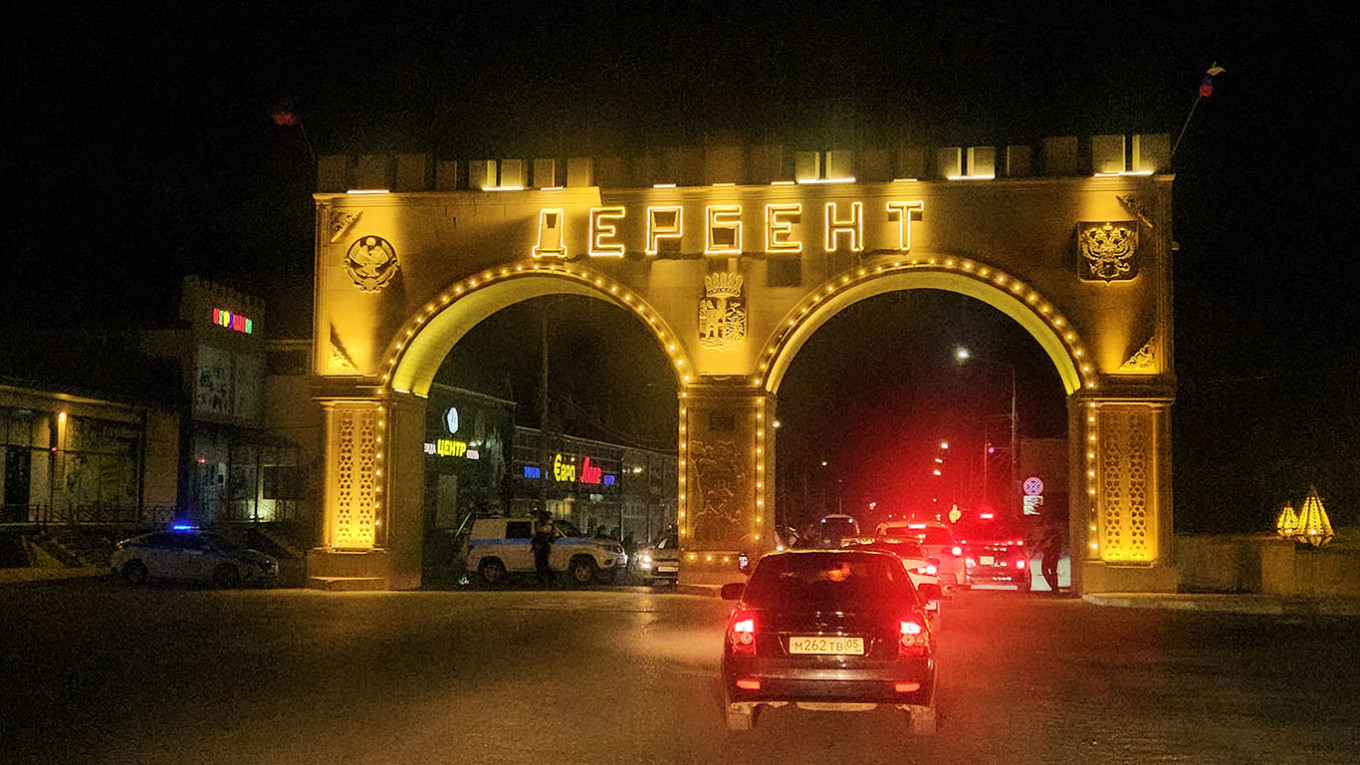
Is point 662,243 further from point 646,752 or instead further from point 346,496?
point 646,752

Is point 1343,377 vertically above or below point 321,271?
below

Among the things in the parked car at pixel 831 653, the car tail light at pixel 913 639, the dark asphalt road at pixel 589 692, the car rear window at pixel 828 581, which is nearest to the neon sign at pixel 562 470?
the dark asphalt road at pixel 589 692

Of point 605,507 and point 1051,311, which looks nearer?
point 1051,311

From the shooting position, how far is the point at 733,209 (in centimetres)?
2544

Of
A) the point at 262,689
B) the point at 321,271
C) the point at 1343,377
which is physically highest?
the point at 321,271

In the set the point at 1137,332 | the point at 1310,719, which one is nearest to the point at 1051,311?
the point at 1137,332

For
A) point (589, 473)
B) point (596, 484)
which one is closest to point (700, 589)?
point (589, 473)

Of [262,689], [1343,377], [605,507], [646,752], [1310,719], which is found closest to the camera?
[646,752]

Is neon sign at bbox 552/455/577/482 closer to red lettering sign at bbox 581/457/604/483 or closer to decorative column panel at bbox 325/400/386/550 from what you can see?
→ red lettering sign at bbox 581/457/604/483

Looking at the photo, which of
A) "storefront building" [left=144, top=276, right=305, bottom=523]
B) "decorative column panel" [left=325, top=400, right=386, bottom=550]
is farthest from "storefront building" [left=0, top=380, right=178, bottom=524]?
"decorative column panel" [left=325, top=400, right=386, bottom=550]

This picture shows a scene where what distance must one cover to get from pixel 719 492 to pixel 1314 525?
1202 centimetres

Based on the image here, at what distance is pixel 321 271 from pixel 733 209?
8879mm

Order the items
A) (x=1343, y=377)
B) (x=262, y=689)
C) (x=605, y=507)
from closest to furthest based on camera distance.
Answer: (x=262, y=689)
(x=1343, y=377)
(x=605, y=507)

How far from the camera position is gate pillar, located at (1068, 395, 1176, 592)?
79.0 ft
